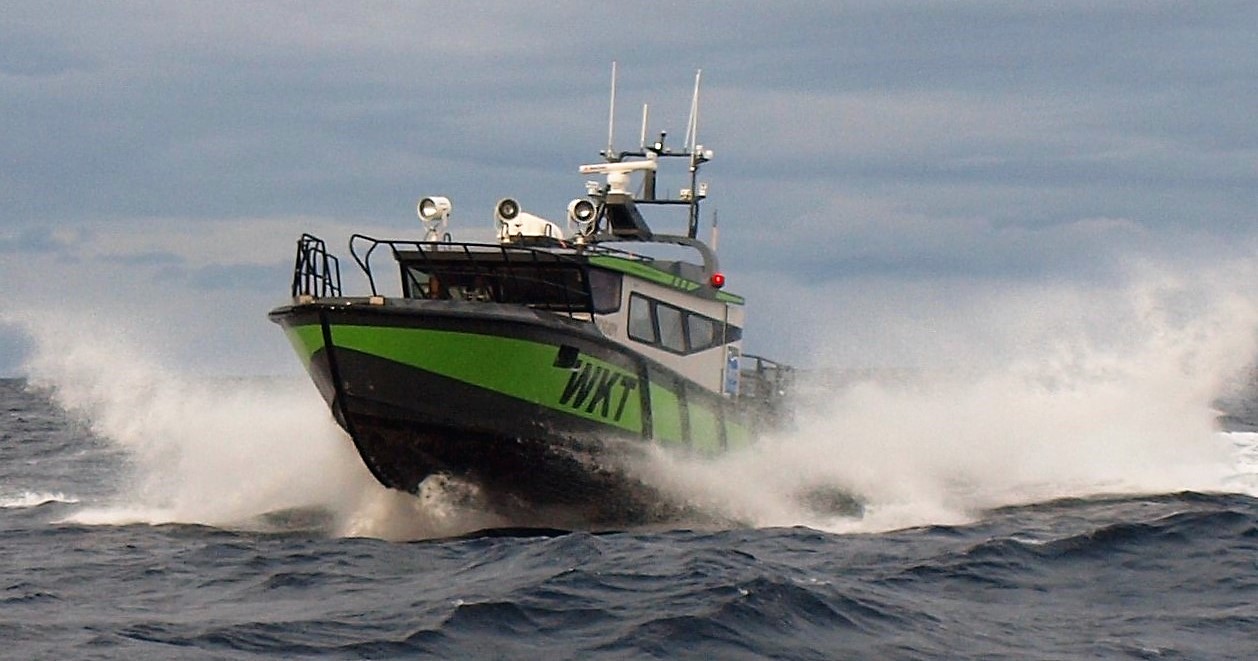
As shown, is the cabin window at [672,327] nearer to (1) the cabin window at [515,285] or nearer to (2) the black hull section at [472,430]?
(1) the cabin window at [515,285]

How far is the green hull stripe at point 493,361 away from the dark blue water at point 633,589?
130cm

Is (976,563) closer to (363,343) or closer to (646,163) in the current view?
(363,343)

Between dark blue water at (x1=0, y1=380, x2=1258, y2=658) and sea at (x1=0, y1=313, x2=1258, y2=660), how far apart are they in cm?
4

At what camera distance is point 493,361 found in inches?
520

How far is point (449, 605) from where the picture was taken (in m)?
9.72

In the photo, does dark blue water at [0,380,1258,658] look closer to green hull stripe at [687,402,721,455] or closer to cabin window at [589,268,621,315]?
green hull stripe at [687,402,721,455]

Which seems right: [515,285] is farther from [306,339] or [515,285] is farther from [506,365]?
[306,339]

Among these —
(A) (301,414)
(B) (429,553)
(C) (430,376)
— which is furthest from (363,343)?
(A) (301,414)

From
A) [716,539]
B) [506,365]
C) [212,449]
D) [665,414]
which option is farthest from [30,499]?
[716,539]

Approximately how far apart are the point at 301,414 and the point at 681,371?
192 inches

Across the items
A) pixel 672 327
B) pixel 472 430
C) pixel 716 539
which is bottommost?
pixel 716 539

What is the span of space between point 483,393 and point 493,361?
1.04 feet

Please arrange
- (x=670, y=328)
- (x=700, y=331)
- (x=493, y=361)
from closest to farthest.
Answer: (x=493, y=361) < (x=670, y=328) < (x=700, y=331)

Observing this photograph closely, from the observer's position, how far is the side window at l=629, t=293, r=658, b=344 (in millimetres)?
14844
